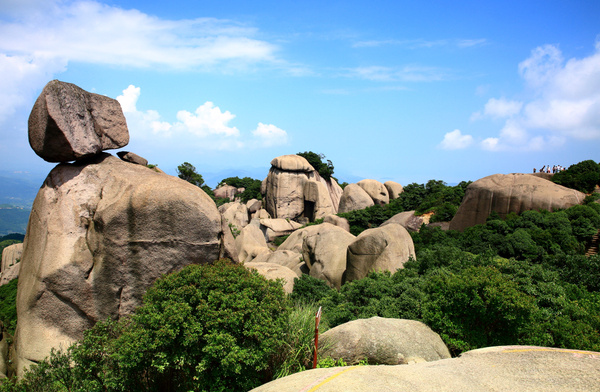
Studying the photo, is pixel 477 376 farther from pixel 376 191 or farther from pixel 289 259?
pixel 376 191

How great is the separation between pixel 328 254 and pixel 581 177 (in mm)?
20333

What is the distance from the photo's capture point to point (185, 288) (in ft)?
22.6

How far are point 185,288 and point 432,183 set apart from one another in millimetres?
→ 38651

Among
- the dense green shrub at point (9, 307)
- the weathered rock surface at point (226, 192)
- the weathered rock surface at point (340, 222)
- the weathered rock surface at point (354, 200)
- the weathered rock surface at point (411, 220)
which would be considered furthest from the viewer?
the weathered rock surface at point (226, 192)

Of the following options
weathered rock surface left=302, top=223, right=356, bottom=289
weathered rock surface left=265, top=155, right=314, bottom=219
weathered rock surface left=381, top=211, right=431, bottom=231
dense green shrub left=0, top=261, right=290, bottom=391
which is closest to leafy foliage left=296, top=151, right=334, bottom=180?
weathered rock surface left=265, top=155, right=314, bottom=219

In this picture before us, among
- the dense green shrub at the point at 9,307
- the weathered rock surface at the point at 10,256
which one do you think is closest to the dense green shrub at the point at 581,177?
the dense green shrub at the point at 9,307

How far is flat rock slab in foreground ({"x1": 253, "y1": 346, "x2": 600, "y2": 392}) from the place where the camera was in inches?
189

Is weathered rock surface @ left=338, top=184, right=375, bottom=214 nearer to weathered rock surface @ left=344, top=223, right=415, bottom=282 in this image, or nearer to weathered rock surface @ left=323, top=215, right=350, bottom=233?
weathered rock surface @ left=323, top=215, right=350, bottom=233

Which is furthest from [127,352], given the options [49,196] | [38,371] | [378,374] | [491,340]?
[491,340]

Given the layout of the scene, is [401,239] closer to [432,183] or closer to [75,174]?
[75,174]

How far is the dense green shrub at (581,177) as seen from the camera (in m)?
26.3

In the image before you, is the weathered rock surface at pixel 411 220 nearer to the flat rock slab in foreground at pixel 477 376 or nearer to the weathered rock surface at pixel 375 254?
the weathered rock surface at pixel 375 254

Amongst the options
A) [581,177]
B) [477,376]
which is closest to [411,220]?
[581,177]

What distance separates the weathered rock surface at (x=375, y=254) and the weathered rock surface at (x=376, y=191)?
105 ft
